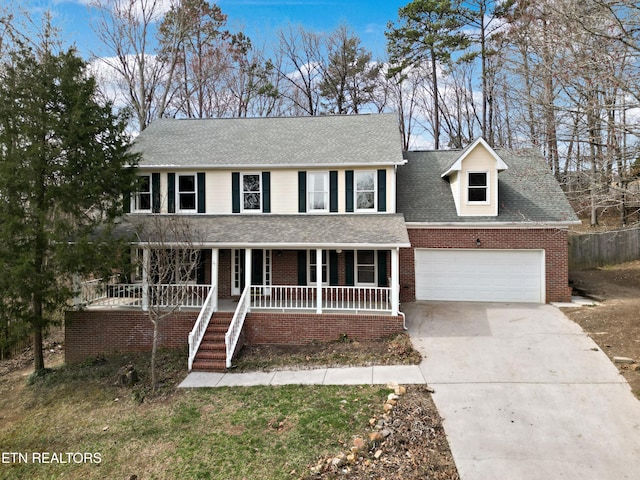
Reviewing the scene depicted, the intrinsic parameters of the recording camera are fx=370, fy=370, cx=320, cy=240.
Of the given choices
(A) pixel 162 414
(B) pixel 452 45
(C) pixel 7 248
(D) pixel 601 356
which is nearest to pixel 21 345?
(C) pixel 7 248

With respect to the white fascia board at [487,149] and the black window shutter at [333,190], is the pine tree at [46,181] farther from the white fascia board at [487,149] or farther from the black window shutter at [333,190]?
the white fascia board at [487,149]

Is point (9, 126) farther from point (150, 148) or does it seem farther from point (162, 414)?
point (162, 414)

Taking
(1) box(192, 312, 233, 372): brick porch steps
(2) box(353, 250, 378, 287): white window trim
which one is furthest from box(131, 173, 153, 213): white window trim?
(2) box(353, 250, 378, 287): white window trim

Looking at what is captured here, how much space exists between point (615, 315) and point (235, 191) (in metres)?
12.8

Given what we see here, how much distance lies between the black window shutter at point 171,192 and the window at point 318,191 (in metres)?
5.04

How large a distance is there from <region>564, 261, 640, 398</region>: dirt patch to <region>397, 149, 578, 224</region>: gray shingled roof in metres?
3.15

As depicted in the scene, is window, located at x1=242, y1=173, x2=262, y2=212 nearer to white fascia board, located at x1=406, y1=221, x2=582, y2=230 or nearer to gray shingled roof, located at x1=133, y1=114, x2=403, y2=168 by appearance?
gray shingled roof, located at x1=133, y1=114, x2=403, y2=168

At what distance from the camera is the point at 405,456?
19.0 ft

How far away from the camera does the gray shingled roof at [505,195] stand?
13.3m

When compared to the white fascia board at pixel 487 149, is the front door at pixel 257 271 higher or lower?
lower

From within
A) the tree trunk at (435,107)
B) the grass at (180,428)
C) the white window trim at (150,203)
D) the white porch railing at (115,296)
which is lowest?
the grass at (180,428)

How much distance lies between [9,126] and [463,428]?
12.7m

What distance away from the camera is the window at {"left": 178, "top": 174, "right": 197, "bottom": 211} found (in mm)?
13898

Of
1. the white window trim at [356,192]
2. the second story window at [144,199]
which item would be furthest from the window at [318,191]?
the second story window at [144,199]
